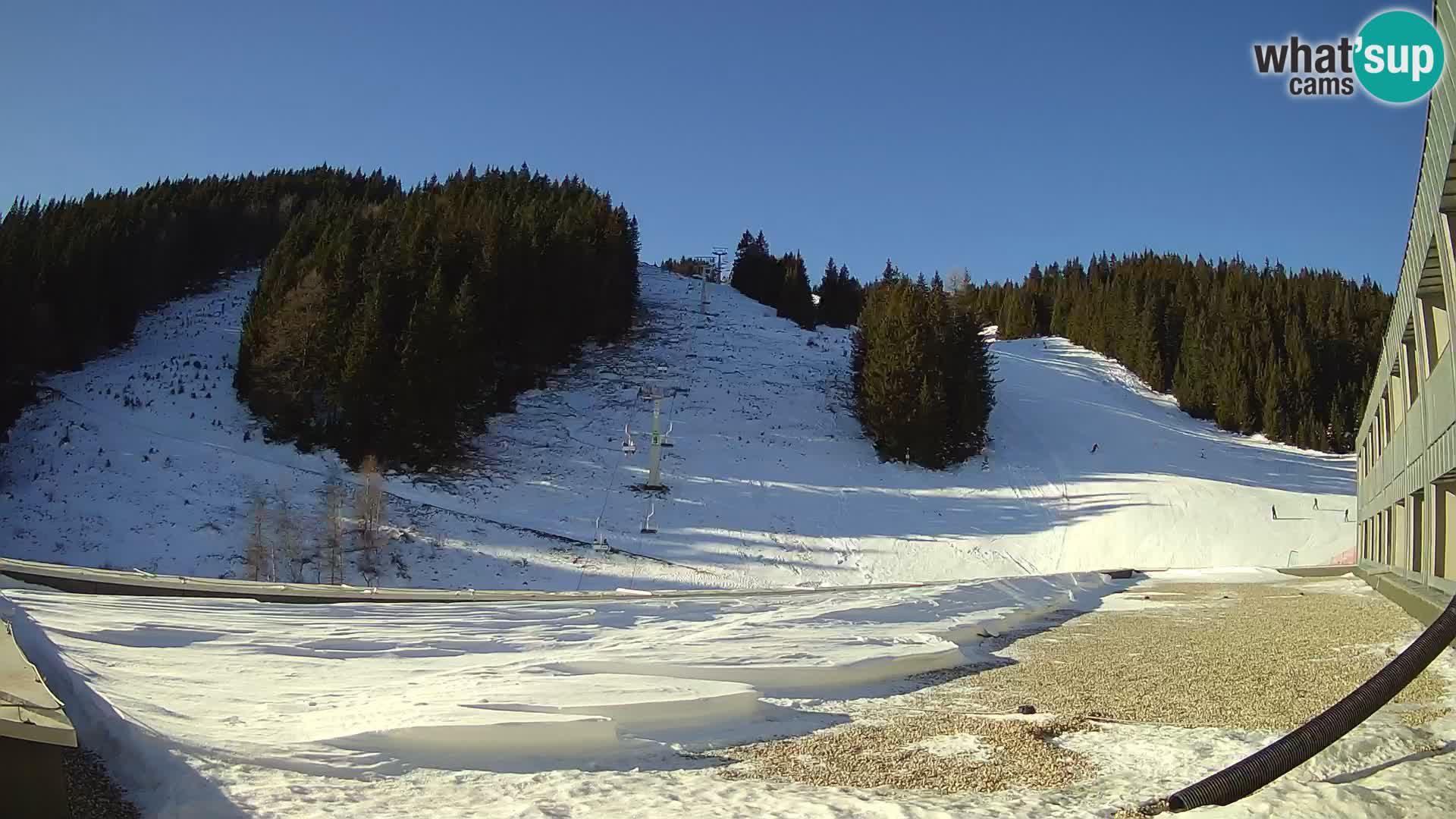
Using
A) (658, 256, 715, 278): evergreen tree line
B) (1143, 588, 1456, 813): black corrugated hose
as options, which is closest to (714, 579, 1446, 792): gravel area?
(1143, 588, 1456, 813): black corrugated hose

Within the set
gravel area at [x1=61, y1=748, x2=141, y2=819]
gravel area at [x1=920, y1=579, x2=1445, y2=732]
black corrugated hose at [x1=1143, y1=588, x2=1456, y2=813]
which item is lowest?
gravel area at [x1=920, y1=579, x2=1445, y2=732]

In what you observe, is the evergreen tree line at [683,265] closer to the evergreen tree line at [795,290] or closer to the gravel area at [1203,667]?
the evergreen tree line at [795,290]

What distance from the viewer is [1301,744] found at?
13.4 feet

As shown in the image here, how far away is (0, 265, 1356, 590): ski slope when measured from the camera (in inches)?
967

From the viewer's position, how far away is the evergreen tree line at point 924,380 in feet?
117

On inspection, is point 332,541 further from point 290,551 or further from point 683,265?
point 683,265

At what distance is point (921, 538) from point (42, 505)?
2475 cm

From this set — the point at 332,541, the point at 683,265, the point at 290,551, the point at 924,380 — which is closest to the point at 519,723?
the point at 332,541

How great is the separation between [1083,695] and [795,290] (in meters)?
63.6

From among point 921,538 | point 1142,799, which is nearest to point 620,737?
point 1142,799

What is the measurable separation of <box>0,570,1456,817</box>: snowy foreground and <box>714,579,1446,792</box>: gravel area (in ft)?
0.79

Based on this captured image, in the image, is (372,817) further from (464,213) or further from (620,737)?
(464,213)

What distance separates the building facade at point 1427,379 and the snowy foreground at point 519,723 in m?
4.67

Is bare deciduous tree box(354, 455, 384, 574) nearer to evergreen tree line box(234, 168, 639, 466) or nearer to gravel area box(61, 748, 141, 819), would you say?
evergreen tree line box(234, 168, 639, 466)
